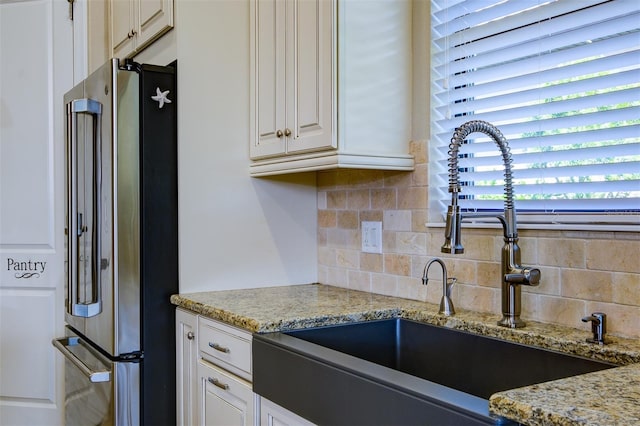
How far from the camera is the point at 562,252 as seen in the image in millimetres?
1457

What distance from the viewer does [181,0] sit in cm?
209

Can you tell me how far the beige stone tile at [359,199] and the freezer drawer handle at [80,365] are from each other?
3.50 ft

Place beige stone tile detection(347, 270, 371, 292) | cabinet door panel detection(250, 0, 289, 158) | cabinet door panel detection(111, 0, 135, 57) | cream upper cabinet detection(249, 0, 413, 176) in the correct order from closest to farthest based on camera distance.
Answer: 1. cream upper cabinet detection(249, 0, 413, 176)
2. cabinet door panel detection(250, 0, 289, 158)
3. beige stone tile detection(347, 270, 371, 292)
4. cabinet door panel detection(111, 0, 135, 57)

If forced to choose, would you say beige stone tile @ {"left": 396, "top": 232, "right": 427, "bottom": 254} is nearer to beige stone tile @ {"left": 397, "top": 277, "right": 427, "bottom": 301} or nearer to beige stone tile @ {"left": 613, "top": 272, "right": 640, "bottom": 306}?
beige stone tile @ {"left": 397, "top": 277, "right": 427, "bottom": 301}

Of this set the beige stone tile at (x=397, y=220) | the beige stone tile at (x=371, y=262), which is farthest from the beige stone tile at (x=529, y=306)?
the beige stone tile at (x=371, y=262)

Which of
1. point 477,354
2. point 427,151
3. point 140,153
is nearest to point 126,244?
point 140,153

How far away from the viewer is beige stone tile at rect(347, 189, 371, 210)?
2150 millimetres

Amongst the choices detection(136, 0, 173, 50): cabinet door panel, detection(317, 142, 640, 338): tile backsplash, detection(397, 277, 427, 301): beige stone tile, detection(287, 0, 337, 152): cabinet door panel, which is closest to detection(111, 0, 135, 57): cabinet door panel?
detection(136, 0, 173, 50): cabinet door panel

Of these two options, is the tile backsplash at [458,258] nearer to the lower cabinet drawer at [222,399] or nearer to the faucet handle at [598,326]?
the faucet handle at [598,326]

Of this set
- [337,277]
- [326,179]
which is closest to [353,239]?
[337,277]

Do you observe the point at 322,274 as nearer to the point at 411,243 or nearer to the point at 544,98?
the point at 411,243

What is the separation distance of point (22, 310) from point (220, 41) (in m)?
1.74

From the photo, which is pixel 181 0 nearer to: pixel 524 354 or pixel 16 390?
pixel 524 354

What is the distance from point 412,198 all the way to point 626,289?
2.54ft
